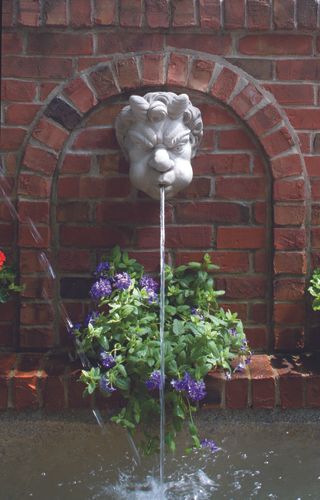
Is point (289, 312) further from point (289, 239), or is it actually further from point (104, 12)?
point (104, 12)

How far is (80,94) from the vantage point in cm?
230

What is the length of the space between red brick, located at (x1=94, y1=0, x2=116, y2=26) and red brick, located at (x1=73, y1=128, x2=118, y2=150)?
37 cm

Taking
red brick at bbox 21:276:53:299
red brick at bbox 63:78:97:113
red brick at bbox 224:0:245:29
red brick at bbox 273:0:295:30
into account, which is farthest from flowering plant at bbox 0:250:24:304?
red brick at bbox 273:0:295:30

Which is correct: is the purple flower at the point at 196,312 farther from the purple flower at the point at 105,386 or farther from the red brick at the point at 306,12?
the red brick at the point at 306,12

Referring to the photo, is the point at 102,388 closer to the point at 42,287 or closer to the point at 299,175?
the point at 42,287

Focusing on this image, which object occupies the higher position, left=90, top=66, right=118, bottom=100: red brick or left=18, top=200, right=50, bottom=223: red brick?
left=90, top=66, right=118, bottom=100: red brick

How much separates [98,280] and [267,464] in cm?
83

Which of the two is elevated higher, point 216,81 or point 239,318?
point 216,81

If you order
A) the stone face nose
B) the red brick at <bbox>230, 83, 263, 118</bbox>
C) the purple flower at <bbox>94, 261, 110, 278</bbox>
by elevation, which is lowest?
the purple flower at <bbox>94, 261, 110, 278</bbox>

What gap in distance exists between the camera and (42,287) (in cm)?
233

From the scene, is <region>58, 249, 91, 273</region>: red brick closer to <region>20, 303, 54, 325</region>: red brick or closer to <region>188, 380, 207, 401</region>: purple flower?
<region>20, 303, 54, 325</region>: red brick

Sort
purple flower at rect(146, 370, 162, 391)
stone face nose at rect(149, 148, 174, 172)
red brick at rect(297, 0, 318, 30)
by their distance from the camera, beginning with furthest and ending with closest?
red brick at rect(297, 0, 318, 30)
stone face nose at rect(149, 148, 174, 172)
purple flower at rect(146, 370, 162, 391)

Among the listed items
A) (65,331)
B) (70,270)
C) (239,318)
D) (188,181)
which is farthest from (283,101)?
(65,331)

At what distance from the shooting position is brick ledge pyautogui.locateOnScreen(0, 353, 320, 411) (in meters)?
2.11
